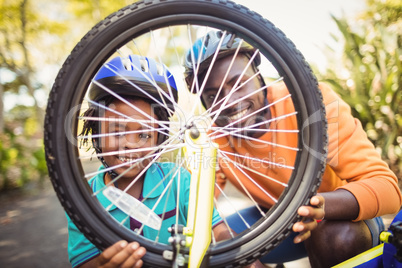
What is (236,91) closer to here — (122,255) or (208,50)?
(208,50)

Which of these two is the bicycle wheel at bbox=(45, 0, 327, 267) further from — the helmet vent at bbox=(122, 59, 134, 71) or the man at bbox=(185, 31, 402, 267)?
the helmet vent at bbox=(122, 59, 134, 71)

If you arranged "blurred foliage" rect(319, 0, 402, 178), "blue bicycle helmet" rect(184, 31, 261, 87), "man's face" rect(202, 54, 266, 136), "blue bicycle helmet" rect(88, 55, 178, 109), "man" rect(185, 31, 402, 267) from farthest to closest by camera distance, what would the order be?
"blurred foliage" rect(319, 0, 402, 178), "man's face" rect(202, 54, 266, 136), "blue bicycle helmet" rect(184, 31, 261, 87), "blue bicycle helmet" rect(88, 55, 178, 109), "man" rect(185, 31, 402, 267)

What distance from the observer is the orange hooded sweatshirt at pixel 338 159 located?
1.16 meters

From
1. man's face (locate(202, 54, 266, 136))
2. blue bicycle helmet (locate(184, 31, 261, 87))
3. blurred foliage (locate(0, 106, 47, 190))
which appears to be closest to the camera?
blue bicycle helmet (locate(184, 31, 261, 87))

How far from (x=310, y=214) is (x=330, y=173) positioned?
1.91ft

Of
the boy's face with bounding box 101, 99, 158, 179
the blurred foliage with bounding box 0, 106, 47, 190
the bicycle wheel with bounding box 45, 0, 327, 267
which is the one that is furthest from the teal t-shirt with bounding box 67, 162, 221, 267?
the blurred foliage with bounding box 0, 106, 47, 190

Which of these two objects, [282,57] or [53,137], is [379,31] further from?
[53,137]

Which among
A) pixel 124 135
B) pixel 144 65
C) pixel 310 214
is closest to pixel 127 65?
pixel 144 65

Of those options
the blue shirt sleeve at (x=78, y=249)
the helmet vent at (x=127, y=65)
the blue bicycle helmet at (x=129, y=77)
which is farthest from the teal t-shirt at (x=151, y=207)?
the helmet vent at (x=127, y=65)

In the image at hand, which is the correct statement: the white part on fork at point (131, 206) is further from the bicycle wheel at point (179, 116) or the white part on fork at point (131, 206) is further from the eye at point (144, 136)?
the eye at point (144, 136)

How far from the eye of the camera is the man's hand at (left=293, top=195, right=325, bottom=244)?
1.00 meters

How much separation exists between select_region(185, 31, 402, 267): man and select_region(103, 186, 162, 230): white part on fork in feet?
1.52

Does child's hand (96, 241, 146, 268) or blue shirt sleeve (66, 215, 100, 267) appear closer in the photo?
child's hand (96, 241, 146, 268)

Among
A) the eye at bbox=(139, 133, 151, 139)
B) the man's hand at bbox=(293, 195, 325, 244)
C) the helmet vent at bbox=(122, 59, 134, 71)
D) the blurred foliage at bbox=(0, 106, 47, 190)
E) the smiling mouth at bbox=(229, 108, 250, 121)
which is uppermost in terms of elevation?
the blurred foliage at bbox=(0, 106, 47, 190)
